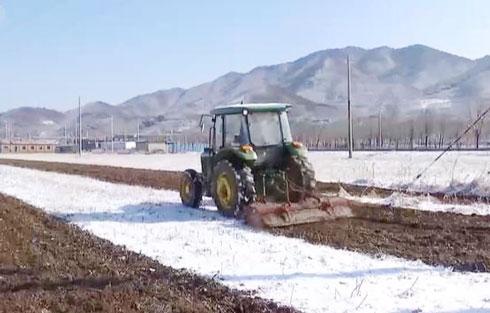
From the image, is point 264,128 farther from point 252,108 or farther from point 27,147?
point 27,147

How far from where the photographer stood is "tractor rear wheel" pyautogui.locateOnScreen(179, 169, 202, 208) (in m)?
15.2

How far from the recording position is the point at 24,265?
896cm

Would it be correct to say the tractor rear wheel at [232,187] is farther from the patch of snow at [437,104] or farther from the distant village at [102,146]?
the patch of snow at [437,104]

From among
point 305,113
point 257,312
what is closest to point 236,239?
point 257,312

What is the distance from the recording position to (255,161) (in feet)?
44.5

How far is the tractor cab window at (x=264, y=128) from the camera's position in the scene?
45.5 feet

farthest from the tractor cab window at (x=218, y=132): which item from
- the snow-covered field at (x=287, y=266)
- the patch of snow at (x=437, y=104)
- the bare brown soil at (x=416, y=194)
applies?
the patch of snow at (x=437, y=104)

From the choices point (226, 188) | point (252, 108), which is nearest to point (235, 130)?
point (252, 108)

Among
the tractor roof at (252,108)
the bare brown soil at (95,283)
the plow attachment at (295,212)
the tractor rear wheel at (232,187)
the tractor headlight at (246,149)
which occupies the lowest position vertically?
the bare brown soil at (95,283)

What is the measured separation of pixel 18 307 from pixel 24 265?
2367 mm

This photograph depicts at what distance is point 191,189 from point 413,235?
6109 millimetres

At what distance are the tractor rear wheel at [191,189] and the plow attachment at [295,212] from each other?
2884 millimetres

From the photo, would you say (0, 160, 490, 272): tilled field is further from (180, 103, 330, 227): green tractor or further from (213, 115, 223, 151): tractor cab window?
(213, 115, 223, 151): tractor cab window

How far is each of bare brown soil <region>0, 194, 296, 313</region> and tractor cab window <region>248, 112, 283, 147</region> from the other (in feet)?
14.4
